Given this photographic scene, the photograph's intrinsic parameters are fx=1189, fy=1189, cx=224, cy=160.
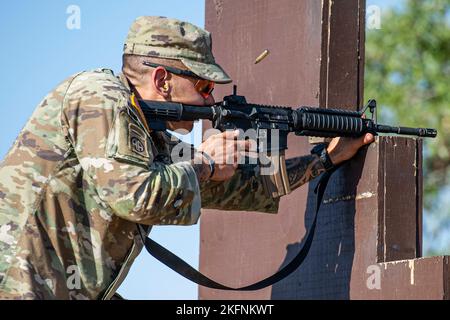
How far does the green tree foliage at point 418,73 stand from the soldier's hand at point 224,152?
7118 mm

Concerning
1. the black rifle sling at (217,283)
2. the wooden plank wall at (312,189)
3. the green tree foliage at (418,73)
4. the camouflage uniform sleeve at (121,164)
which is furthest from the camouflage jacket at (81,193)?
the green tree foliage at (418,73)

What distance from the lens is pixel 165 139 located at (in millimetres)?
5062

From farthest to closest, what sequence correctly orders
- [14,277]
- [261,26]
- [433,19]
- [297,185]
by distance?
[433,19] < [261,26] < [297,185] < [14,277]

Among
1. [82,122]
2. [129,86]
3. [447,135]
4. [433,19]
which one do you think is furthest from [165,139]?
[433,19]

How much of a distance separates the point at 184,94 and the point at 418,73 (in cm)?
731

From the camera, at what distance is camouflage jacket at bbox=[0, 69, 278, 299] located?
14.2 feet

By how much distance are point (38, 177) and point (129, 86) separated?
24.9 inches

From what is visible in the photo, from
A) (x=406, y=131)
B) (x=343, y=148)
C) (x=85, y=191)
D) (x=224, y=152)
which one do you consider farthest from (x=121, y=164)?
(x=406, y=131)

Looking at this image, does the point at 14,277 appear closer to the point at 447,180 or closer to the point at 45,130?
the point at 45,130

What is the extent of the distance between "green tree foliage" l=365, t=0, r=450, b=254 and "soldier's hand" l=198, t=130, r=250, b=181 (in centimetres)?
712

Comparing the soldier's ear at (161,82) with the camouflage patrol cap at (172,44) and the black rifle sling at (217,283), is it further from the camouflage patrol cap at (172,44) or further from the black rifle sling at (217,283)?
the black rifle sling at (217,283)

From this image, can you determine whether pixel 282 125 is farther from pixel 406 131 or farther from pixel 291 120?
pixel 406 131

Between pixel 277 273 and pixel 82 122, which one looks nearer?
pixel 82 122

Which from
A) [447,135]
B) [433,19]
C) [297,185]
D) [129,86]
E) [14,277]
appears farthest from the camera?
[433,19]
